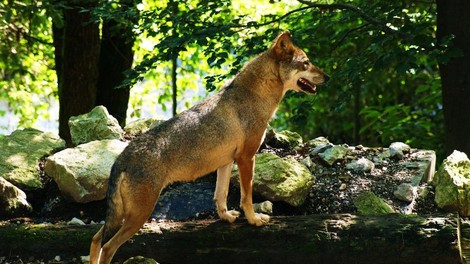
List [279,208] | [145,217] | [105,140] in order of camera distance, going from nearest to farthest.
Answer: [145,217] < [279,208] < [105,140]

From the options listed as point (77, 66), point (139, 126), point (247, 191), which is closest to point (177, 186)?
point (247, 191)

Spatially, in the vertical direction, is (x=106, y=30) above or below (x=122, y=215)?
above

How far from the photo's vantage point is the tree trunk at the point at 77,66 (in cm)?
1370

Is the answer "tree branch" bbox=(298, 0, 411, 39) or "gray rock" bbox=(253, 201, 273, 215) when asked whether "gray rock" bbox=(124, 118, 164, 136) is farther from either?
"tree branch" bbox=(298, 0, 411, 39)

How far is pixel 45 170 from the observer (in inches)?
370

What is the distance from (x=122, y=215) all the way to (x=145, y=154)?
2.14 feet

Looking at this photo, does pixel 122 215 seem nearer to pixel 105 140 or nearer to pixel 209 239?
pixel 209 239

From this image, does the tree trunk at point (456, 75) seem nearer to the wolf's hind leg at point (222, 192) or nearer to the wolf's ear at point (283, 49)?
the wolf's ear at point (283, 49)

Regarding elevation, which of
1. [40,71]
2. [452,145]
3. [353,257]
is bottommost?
[353,257]

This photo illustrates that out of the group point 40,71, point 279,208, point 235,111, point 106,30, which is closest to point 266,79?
point 235,111

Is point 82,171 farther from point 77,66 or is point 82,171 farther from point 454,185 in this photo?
point 77,66

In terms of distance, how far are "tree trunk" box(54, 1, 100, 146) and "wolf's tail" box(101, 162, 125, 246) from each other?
684cm

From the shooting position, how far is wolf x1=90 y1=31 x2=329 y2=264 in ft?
22.8

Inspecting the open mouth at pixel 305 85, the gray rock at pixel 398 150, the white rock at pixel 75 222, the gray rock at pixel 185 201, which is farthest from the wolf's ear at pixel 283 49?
the white rock at pixel 75 222
